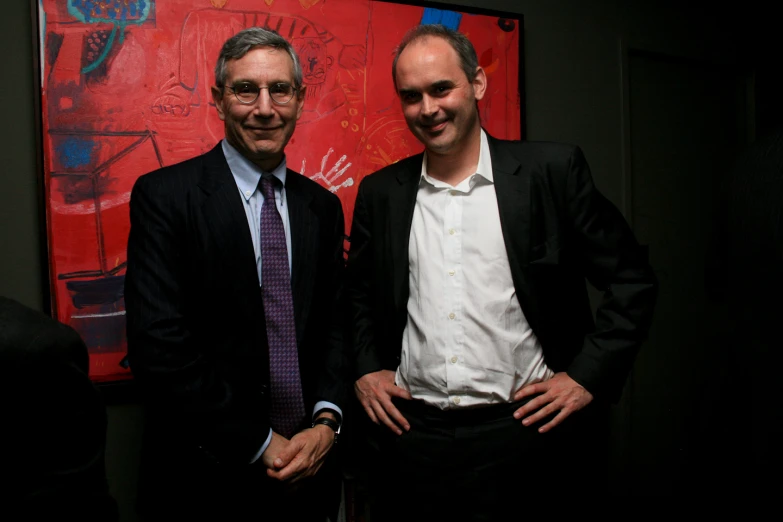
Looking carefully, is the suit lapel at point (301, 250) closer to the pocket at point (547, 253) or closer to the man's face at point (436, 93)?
the man's face at point (436, 93)

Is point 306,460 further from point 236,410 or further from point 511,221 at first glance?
point 511,221

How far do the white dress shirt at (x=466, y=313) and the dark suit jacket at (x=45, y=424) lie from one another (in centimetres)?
83

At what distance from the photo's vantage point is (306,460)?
4.82ft

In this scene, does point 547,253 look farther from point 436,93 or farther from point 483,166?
point 436,93

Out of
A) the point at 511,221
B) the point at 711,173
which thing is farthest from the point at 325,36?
the point at 711,173

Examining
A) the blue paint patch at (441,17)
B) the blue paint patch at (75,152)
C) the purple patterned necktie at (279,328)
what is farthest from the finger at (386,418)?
the blue paint patch at (441,17)

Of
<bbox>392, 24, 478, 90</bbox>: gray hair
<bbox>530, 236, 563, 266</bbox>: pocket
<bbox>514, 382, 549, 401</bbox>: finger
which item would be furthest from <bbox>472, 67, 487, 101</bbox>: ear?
<bbox>514, 382, 549, 401</bbox>: finger

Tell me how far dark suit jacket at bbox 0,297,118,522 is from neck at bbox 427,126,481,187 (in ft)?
3.43

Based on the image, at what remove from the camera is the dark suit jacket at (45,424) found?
2.80 feet

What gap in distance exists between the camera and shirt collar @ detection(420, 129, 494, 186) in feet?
5.21

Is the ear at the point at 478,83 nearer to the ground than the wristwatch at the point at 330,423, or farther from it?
farther from it

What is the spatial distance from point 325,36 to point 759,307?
5.25 feet

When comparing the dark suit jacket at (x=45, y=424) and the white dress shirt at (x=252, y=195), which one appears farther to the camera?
the white dress shirt at (x=252, y=195)

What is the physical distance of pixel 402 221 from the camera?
163 centimetres
